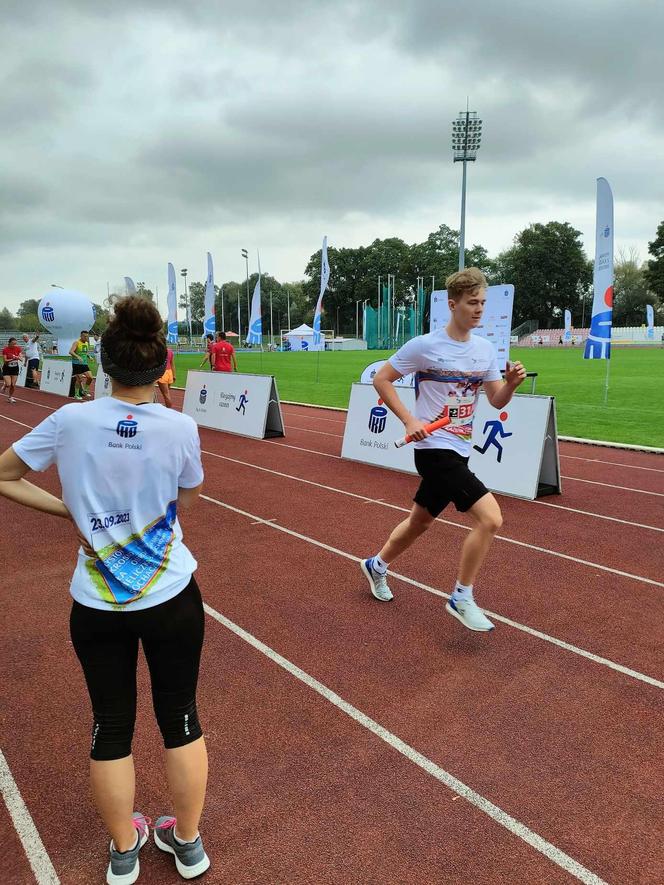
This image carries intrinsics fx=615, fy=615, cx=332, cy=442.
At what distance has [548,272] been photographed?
9031cm

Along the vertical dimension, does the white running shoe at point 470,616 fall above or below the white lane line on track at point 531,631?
above

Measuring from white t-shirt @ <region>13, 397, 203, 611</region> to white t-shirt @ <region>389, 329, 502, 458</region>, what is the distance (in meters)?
2.23

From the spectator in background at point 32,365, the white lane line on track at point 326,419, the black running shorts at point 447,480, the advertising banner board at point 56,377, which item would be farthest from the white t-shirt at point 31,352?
the black running shorts at point 447,480

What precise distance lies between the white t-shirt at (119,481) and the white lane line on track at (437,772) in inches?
62.4

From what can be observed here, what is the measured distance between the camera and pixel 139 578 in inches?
75.3

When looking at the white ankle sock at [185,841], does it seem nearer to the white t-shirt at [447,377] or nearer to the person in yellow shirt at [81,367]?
the white t-shirt at [447,377]

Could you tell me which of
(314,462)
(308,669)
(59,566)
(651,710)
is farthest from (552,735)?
(314,462)

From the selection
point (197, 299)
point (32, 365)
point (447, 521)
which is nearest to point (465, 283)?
point (447, 521)

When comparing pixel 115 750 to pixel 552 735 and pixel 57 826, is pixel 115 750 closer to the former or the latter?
pixel 57 826

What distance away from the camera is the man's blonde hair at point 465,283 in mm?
3754

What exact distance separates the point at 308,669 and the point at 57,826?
1517 millimetres

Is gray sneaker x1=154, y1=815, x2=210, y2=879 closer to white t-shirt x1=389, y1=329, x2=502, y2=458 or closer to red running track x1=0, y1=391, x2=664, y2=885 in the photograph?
red running track x1=0, y1=391, x2=664, y2=885

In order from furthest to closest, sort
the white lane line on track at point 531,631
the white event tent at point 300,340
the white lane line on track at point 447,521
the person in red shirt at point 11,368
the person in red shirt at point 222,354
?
the white event tent at point 300,340, the person in red shirt at point 11,368, the person in red shirt at point 222,354, the white lane line on track at point 447,521, the white lane line on track at point 531,631

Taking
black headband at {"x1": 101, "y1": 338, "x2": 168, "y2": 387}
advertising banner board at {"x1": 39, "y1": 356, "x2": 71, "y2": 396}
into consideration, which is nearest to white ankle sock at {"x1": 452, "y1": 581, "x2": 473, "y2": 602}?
black headband at {"x1": 101, "y1": 338, "x2": 168, "y2": 387}
